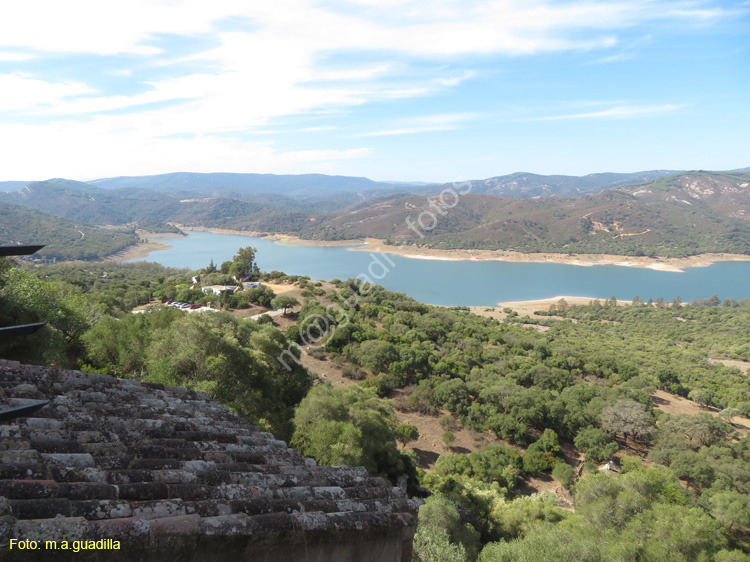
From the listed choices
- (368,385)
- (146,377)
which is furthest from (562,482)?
(146,377)

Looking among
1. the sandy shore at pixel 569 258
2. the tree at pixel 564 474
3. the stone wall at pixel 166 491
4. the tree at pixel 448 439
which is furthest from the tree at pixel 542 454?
the sandy shore at pixel 569 258

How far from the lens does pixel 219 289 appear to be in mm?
34438

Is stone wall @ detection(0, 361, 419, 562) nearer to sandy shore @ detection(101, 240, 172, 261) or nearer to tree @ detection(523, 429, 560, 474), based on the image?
tree @ detection(523, 429, 560, 474)

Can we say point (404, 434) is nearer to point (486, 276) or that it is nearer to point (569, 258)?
point (486, 276)

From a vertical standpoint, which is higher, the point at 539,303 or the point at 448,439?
the point at 448,439

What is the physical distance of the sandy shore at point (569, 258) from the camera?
109 meters

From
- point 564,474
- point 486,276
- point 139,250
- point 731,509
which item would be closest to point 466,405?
point 564,474

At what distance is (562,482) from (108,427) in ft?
58.4

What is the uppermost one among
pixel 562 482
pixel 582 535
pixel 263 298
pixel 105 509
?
pixel 105 509

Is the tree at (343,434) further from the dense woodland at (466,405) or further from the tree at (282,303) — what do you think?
the tree at (282,303)

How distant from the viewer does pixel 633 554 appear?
9617mm

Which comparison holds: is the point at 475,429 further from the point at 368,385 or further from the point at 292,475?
the point at 292,475

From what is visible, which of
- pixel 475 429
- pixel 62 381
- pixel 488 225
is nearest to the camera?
pixel 62 381

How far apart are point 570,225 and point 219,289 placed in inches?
5093
